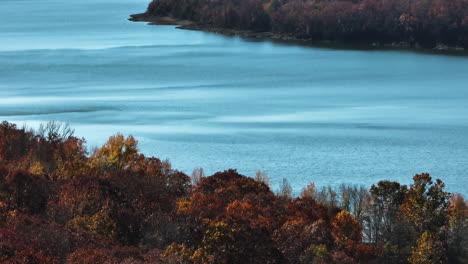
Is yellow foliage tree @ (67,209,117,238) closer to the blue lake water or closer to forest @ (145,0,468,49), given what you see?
the blue lake water

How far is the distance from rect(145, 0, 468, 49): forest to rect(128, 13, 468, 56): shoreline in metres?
0.84

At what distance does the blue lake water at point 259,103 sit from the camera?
4144cm

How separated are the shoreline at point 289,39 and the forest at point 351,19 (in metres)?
0.84

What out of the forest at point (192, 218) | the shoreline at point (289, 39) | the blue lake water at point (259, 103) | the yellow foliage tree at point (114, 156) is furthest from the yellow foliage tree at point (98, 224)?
the shoreline at point (289, 39)

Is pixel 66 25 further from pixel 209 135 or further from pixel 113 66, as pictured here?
pixel 209 135

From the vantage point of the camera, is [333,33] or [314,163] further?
[333,33]

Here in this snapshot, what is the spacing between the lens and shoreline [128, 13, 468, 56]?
94.9m

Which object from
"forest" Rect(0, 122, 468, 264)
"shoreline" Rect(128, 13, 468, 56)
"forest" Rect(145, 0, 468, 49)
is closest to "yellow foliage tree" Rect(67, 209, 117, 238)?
"forest" Rect(0, 122, 468, 264)

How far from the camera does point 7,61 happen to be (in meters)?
80.7

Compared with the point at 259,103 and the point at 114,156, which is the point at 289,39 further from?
the point at 114,156

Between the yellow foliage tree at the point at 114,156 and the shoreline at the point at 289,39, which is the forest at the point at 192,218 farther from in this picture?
the shoreline at the point at 289,39

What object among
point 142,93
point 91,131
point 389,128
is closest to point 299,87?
point 142,93

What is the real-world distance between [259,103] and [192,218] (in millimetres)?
34460

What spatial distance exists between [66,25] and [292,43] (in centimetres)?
3982
